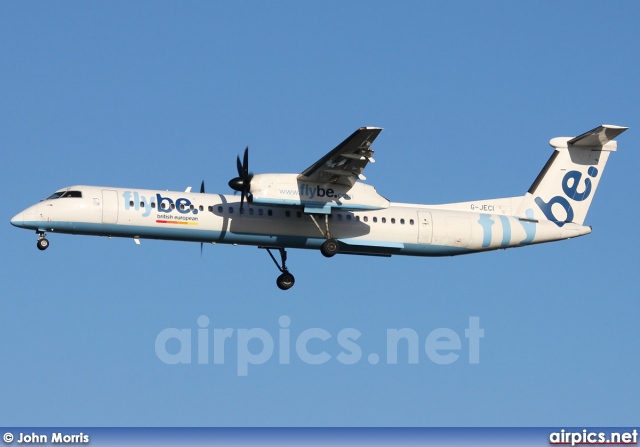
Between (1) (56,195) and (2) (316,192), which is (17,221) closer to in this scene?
(1) (56,195)

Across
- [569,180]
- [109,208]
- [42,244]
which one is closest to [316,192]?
[109,208]

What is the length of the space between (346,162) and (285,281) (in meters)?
4.29

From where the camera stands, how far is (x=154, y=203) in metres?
29.6

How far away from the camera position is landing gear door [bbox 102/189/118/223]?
2920 centimetres

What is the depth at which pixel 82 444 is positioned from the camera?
2652 centimetres

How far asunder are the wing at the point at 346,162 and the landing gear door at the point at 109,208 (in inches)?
190

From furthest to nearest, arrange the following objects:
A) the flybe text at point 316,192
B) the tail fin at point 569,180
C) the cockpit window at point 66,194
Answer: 1. the tail fin at point 569,180
2. the flybe text at point 316,192
3. the cockpit window at point 66,194

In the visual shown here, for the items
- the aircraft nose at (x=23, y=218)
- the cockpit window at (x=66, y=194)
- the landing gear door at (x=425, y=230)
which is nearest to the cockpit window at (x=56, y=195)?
the cockpit window at (x=66, y=194)

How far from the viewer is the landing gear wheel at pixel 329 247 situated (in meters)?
30.5

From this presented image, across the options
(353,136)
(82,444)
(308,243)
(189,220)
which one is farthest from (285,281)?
(82,444)

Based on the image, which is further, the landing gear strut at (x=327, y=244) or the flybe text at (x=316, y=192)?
the landing gear strut at (x=327, y=244)

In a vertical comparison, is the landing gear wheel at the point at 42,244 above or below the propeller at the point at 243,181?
below

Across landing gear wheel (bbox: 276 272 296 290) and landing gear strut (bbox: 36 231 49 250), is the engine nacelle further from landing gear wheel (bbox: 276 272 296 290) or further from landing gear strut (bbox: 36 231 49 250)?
landing gear strut (bbox: 36 231 49 250)

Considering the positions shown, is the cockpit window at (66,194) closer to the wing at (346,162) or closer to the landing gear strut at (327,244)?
the wing at (346,162)
